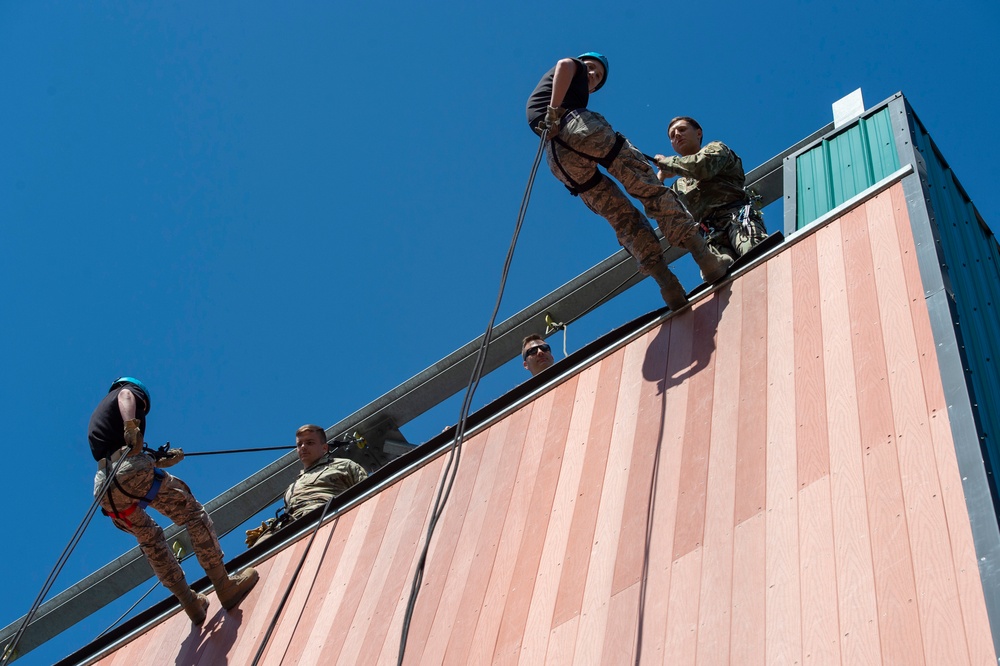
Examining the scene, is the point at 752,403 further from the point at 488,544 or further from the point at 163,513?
the point at 163,513

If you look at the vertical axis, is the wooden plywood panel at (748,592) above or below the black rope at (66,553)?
below

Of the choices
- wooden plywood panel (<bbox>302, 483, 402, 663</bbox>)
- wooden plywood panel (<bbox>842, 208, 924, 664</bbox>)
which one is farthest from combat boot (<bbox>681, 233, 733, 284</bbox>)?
wooden plywood panel (<bbox>302, 483, 402, 663</bbox>)

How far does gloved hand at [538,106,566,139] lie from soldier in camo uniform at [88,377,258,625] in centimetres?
307

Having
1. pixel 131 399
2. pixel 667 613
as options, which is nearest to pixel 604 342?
pixel 667 613

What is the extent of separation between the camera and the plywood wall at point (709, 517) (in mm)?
4105

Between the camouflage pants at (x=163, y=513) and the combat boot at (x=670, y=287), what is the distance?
131 inches

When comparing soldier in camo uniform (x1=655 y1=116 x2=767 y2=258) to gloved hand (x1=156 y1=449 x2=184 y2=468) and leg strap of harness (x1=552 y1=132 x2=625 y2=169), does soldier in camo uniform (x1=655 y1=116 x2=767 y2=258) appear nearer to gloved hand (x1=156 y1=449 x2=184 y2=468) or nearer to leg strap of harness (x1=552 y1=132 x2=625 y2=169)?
leg strap of harness (x1=552 y1=132 x2=625 y2=169)

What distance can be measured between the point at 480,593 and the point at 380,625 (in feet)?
2.24

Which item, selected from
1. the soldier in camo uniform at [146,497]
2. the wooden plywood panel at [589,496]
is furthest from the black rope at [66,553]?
the wooden plywood panel at [589,496]

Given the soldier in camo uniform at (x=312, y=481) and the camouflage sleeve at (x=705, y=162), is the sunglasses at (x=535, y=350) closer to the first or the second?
the soldier in camo uniform at (x=312, y=481)

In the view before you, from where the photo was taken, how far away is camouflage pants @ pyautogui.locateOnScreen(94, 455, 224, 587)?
23.6 feet

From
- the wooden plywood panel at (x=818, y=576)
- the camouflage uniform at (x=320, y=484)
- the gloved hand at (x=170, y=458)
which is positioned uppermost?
the gloved hand at (x=170, y=458)

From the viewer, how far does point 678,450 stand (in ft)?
18.0

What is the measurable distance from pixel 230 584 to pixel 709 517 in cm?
373
